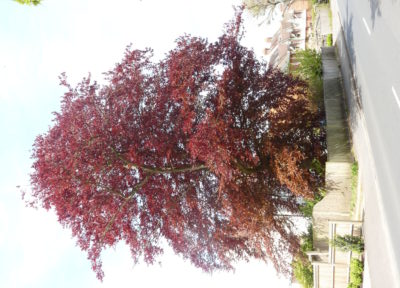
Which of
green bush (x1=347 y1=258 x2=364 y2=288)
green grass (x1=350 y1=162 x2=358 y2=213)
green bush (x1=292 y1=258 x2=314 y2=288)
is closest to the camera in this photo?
green grass (x1=350 y1=162 x2=358 y2=213)

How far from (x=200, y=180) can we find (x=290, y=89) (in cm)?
390

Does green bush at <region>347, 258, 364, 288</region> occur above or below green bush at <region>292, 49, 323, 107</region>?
below

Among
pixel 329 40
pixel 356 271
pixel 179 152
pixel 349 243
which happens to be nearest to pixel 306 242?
pixel 356 271

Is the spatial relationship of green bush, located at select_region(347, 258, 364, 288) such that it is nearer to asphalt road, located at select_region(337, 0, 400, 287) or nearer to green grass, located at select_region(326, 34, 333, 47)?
asphalt road, located at select_region(337, 0, 400, 287)

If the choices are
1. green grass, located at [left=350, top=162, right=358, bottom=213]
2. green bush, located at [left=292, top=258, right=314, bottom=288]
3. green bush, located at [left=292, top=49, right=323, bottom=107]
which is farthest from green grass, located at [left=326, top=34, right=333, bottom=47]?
green bush, located at [left=292, top=258, right=314, bottom=288]

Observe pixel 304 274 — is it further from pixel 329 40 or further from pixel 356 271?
pixel 329 40

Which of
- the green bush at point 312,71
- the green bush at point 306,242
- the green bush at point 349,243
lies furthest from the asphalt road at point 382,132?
the green bush at point 306,242

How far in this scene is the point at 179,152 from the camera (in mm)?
11000

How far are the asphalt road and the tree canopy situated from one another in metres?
2.18

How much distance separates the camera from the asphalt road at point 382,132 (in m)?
7.24

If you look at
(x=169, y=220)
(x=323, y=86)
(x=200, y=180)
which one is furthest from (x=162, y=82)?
(x=323, y=86)

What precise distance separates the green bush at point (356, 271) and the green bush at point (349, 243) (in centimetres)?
57

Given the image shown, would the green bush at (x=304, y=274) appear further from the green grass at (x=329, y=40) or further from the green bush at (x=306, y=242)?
the green grass at (x=329, y=40)

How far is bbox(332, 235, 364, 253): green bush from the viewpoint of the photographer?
33.0ft
